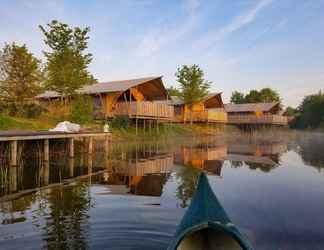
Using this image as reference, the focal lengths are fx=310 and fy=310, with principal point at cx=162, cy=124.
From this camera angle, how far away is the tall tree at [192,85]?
42719mm

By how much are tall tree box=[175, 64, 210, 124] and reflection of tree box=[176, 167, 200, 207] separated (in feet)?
95.0

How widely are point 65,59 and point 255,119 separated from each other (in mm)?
38850

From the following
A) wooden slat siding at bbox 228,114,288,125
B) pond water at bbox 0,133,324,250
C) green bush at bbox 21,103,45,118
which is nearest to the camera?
pond water at bbox 0,133,324,250

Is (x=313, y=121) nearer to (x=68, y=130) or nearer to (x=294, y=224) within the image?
(x=68, y=130)

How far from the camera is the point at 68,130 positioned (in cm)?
1792

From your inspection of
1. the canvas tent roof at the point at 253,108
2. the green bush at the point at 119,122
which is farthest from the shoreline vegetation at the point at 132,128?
the canvas tent roof at the point at 253,108

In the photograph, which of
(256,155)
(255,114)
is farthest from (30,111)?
(255,114)

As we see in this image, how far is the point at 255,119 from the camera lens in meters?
54.2

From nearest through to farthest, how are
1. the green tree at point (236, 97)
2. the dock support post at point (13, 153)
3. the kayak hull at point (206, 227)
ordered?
the kayak hull at point (206, 227) < the dock support post at point (13, 153) < the green tree at point (236, 97)

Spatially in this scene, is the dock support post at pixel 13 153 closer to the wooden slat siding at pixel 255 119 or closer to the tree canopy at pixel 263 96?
the wooden slat siding at pixel 255 119

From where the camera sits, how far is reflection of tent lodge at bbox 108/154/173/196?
10.3m

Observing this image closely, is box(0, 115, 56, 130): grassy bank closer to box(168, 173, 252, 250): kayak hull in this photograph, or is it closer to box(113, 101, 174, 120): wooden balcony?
box(113, 101, 174, 120): wooden balcony

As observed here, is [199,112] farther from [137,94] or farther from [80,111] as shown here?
[80,111]

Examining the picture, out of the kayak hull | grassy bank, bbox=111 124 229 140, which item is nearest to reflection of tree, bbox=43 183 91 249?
the kayak hull
